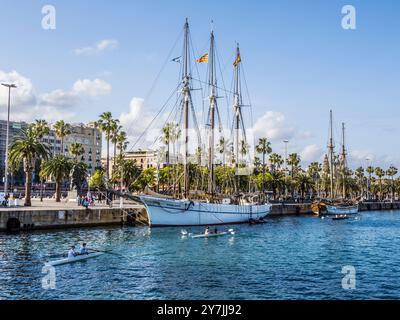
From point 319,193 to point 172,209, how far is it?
146 m

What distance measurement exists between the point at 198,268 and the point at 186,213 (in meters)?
33.0

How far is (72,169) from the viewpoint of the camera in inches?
3270

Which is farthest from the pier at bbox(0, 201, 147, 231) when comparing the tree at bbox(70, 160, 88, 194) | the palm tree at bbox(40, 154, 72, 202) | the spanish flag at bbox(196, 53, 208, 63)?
the spanish flag at bbox(196, 53, 208, 63)

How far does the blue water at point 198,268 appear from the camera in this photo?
2669 centimetres

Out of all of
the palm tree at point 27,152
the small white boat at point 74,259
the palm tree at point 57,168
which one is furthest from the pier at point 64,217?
the small white boat at point 74,259

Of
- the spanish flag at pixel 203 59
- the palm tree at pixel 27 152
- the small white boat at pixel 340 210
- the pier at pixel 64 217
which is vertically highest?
the spanish flag at pixel 203 59

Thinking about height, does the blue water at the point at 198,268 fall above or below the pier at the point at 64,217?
below

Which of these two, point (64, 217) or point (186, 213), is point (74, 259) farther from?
point (186, 213)

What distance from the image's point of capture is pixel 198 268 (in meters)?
34.1

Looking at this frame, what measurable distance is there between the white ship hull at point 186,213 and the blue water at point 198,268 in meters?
8.03

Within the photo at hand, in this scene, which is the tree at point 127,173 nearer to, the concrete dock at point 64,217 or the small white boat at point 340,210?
the concrete dock at point 64,217

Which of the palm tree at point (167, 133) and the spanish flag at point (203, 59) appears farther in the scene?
the palm tree at point (167, 133)

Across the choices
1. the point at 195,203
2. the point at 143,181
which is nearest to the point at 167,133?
the point at 143,181
